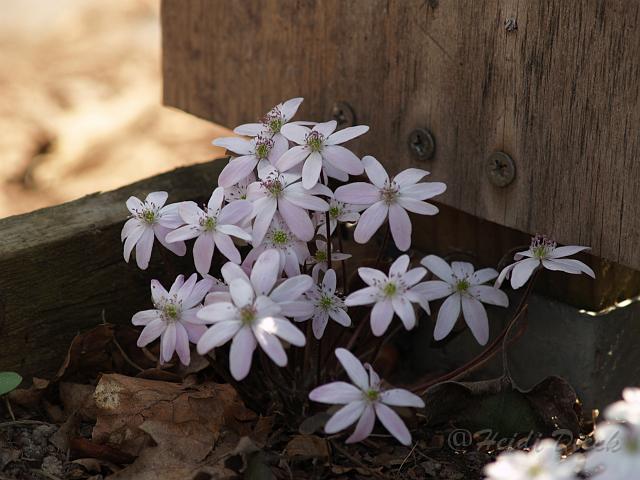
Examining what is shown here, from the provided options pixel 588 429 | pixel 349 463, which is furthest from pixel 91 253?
pixel 588 429

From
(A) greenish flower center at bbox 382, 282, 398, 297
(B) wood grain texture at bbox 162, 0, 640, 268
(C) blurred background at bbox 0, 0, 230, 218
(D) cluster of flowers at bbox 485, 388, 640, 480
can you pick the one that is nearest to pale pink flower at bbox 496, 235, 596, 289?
(B) wood grain texture at bbox 162, 0, 640, 268

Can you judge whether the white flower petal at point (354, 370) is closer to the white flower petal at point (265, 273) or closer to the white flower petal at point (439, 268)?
the white flower petal at point (265, 273)

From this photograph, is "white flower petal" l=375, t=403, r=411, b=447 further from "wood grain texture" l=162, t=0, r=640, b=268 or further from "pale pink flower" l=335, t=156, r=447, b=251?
"wood grain texture" l=162, t=0, r=640, b=268

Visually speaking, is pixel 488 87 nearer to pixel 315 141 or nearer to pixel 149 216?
pixel 315 141

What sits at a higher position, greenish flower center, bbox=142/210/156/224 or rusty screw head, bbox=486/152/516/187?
rusty screw head, bbox=486/152/516/187

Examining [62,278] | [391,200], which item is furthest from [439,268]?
[62,278]

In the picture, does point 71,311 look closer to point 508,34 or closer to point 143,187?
point 143,187
